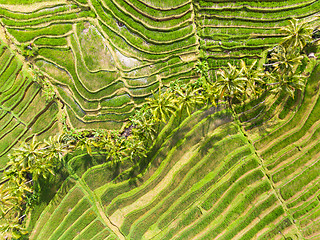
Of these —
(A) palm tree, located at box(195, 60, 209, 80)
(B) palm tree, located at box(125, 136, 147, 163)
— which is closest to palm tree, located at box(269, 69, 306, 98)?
(A) palm tree, located at box(195, 60, 209, 80)

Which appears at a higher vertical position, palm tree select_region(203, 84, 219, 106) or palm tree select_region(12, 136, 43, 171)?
palm tree select_region(12, 136, 43, 171)

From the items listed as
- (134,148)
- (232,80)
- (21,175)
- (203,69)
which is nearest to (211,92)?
(232,80)

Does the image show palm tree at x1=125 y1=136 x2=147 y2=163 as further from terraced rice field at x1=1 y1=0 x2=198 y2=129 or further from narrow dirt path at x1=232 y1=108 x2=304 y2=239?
narrow dirt path at x1=232 y1=108 x2=304 y2=239

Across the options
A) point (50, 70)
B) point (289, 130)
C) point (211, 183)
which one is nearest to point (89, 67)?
point (50, 70)

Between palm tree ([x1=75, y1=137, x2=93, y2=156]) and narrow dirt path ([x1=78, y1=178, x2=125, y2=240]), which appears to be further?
narrow dirt path ([x1=78, y1=178, x2=125, y2=240])

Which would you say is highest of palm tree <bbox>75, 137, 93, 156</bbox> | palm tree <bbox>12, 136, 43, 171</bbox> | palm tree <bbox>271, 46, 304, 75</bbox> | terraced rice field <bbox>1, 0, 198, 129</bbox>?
terraced rice field <bbox>1, 0, 198, 129</bbox>

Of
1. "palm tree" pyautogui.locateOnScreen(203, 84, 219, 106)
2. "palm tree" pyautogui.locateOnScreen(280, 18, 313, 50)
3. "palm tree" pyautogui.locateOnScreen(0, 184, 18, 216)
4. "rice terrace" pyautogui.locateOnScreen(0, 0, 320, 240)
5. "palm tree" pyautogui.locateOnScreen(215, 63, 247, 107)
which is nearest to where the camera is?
"palm tree" pyautogui.locateOnScreen(215, 63, 247, 107)

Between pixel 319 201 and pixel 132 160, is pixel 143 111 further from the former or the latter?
pixel 319 201

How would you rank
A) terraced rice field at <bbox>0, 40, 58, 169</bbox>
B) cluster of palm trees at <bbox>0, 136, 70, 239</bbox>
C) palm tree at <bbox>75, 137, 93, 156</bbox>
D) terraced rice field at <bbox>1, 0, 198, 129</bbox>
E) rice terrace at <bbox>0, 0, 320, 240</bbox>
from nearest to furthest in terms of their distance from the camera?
cluster of palm trees at <bbox>0, 136, 70, 239</bbox>, rice terrace at <bbox>0, 0, 320, 240</bbox>, palm tree at <bbox>75, 137, 93, 156</bbox>, terraced rice field at <bbox>1, 0, 198, 129</bbox>, terraced rice field at <bbox>0, 40, 58, 169</bbox>

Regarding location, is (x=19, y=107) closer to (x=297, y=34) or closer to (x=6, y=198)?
(x=6, y=198)
